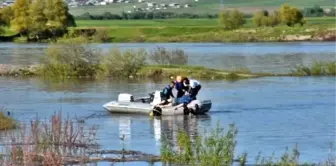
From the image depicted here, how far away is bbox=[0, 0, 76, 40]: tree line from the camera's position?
412ft

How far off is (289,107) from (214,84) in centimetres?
1206

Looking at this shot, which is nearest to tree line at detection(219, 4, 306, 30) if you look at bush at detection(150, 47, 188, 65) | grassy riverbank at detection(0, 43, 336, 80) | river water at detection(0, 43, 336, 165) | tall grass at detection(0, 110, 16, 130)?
river water at detection(0, 43, 336, 165)

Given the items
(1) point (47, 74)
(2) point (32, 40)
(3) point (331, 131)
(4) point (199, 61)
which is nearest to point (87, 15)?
(2) point (32, 40)

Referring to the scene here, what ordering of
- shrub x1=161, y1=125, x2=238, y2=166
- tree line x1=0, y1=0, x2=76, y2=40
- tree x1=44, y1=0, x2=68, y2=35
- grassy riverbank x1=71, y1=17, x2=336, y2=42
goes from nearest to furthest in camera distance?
shrub x1=161, y1=125, x2=238, y2=166, grassy riverbank x1=71, y1=17, x2=336, y2=42, tree line x1=0, y1=0, x2=76, y2=40, tree x1=44, y1=0, x2=68, y2=35

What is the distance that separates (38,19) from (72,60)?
70.8 meters

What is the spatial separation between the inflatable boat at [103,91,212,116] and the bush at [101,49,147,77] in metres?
17.7

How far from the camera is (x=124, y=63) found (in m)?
55.9

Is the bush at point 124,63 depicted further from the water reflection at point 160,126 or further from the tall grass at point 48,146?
the tall grass at point 48,146

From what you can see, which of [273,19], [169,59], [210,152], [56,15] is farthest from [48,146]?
[273,19]

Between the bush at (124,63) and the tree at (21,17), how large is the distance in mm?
71574

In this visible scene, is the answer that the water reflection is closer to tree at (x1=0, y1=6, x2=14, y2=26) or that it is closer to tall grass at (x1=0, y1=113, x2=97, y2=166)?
tall grass at (x1=0, y1=113, x2=97, y2=166)

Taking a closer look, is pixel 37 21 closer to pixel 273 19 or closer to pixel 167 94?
pixel 273 19

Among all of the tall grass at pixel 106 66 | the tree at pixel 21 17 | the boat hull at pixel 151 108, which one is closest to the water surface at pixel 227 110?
the boat hull at pixel 151 108

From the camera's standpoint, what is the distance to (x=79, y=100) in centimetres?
4294
